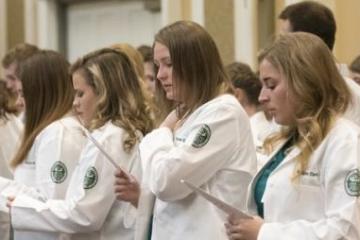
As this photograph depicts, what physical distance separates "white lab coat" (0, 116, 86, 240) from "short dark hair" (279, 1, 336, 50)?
97 centimetres

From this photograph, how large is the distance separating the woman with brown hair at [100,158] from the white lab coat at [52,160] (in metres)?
0.08

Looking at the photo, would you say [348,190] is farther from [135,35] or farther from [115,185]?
[135,35]

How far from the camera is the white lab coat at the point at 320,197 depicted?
82.4 inches

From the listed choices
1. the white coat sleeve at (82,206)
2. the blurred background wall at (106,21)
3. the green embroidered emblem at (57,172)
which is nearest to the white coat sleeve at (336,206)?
the white coat sleeve at (82,206)

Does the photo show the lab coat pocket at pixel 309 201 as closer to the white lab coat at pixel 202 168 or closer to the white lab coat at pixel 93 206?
the white lab coat at pixel 202 168

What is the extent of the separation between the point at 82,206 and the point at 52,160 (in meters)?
0.31

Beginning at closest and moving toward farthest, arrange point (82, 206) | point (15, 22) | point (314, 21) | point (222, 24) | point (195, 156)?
1. point (195, 156)
2. point (82, 206)
3. point (314, 21)
4. point (222, 24)
5. point (15, 22)

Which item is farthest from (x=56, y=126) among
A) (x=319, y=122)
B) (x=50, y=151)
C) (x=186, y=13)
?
(x=186, y=13)

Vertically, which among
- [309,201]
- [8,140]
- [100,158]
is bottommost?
[8,140]

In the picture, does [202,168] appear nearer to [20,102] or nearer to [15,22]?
[20,102]

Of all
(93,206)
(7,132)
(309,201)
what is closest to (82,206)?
(93,206)

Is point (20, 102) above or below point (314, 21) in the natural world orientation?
below

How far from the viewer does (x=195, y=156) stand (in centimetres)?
245

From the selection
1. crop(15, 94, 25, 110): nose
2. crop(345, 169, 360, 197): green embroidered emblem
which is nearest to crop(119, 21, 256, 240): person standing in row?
crop(345, 169, 360, 197): green embroidered emblem
